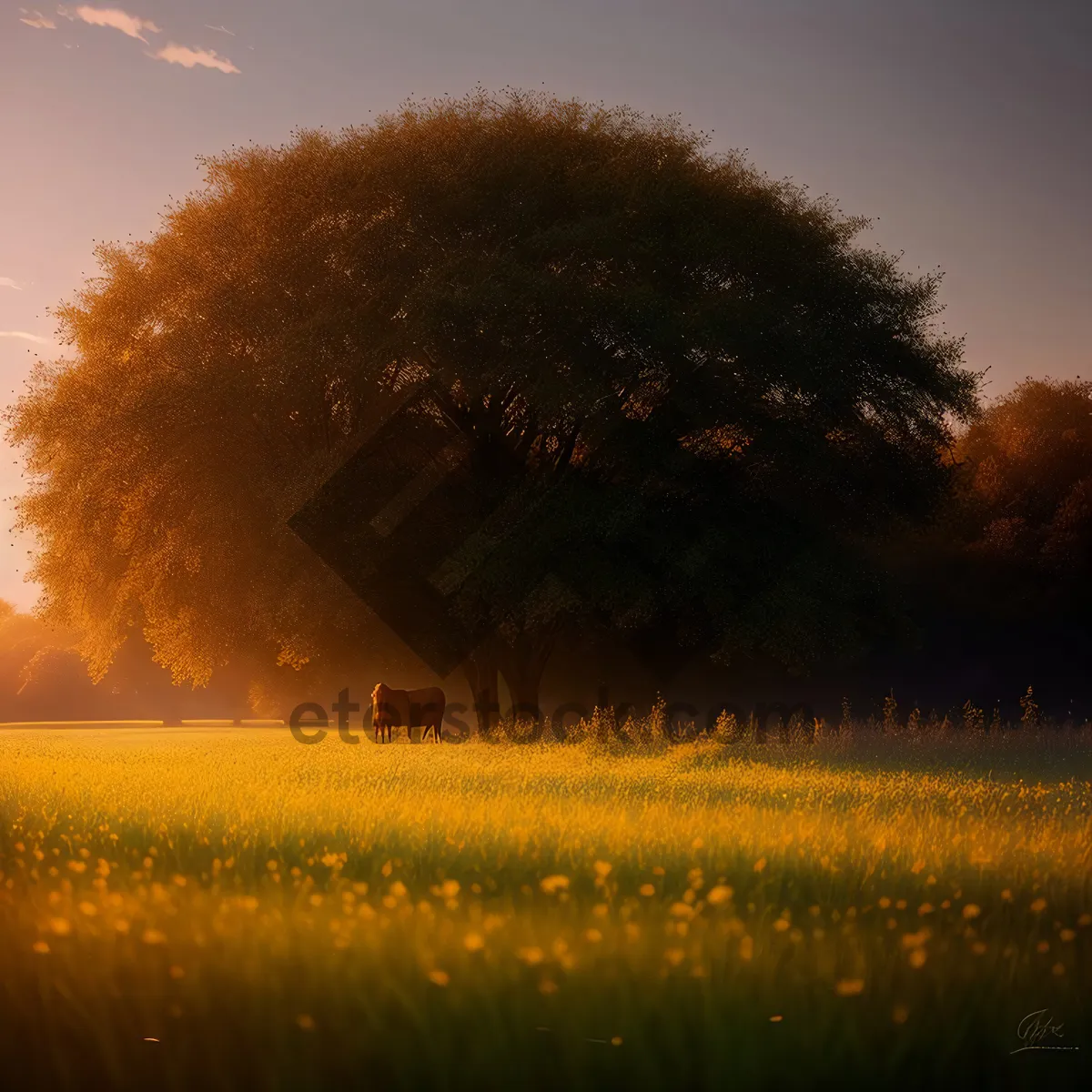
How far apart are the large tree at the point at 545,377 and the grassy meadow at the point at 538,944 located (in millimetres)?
11521

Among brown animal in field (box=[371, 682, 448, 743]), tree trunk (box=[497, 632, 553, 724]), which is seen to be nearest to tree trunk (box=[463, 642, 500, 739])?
tree trunk (box=[497, 632, 553, 724])

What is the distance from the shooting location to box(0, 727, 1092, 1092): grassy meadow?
5.30m

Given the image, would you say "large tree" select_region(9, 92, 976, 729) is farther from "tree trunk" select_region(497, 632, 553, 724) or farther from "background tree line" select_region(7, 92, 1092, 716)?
"tree trunk" select_region(497, 632, 553, 724)

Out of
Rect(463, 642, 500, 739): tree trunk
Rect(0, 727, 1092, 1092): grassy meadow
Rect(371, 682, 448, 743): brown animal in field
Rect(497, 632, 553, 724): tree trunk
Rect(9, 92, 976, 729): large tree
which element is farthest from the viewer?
Rect(371, 682, 448, 743): brown animal in field

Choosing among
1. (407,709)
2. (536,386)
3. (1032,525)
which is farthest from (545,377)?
→ (1032,525)

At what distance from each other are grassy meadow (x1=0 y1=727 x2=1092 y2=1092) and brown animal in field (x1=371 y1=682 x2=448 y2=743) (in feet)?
59.8

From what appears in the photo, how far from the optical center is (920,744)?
23.3 m

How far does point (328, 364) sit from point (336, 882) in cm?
1686

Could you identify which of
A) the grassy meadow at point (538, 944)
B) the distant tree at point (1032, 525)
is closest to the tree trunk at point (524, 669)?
the distant tree at point (1032, 525)

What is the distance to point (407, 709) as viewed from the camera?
30812mm

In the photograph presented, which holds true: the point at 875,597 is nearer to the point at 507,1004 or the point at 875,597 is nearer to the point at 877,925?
the point at 877,925

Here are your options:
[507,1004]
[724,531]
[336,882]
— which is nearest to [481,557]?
[724,531]

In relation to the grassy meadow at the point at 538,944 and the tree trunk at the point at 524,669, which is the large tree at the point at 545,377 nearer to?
the tree trunk at the point at 524,669

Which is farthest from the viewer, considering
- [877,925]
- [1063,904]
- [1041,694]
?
[1041,694]
